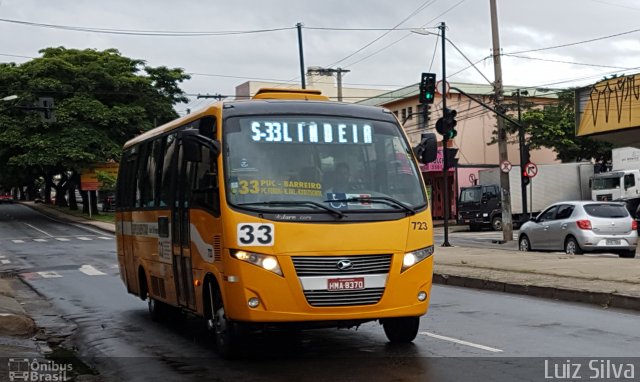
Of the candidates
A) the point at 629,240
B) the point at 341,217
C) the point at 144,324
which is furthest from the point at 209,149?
the point at 629,240

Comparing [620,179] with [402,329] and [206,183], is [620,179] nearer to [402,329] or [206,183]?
[402,329]

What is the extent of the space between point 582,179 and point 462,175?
8487mm

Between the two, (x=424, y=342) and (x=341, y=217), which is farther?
(x=424, y=342)

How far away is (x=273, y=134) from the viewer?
818cm

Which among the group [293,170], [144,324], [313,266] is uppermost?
[293,170]

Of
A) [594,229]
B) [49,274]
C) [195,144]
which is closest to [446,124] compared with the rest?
[594,229]

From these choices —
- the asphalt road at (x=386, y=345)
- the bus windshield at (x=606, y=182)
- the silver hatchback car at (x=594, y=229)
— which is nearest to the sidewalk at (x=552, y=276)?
the asphalt road at (x=386, y=345)

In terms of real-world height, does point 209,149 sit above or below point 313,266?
above

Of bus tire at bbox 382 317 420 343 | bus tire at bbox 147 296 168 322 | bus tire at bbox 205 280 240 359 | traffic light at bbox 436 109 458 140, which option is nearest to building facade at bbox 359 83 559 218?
traffic light at bbox 436 109 458 140

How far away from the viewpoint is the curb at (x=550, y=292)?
11102mm

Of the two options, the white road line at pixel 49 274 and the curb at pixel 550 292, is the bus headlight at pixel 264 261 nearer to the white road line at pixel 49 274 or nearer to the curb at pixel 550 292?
the curb at pixel 550 292

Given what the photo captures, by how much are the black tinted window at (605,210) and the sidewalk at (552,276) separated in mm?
2138

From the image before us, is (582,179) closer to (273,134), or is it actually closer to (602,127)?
(602,127)

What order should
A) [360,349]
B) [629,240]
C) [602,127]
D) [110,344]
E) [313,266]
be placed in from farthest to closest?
[602,127] → [629,240] → [110,344] → [360,349] → [313,266]
